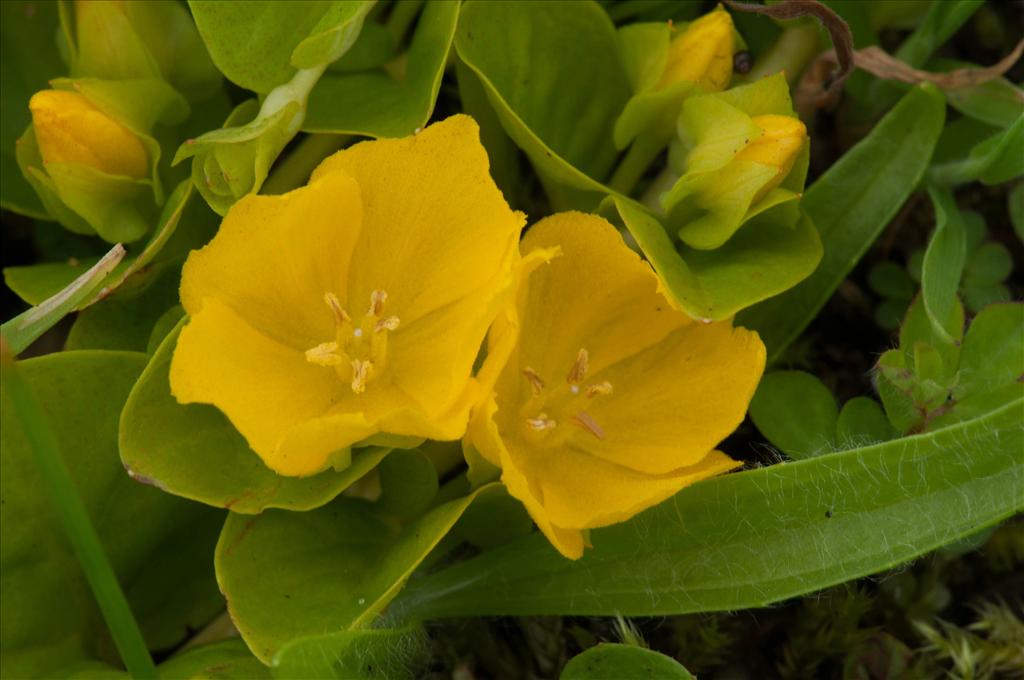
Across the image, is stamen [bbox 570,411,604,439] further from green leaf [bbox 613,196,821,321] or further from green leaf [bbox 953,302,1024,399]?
green leaf [bbox 953,302,1024,399]

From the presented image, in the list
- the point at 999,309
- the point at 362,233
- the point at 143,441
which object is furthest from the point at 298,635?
the point at 999,309

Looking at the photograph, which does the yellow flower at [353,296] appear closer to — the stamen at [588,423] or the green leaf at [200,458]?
the green leaf at [200,458]

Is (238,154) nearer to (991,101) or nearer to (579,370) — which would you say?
(579,370)

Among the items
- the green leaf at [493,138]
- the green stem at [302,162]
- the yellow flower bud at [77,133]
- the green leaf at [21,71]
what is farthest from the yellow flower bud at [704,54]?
the green leaf at [21,71]

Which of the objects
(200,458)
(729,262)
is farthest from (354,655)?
(729,262)

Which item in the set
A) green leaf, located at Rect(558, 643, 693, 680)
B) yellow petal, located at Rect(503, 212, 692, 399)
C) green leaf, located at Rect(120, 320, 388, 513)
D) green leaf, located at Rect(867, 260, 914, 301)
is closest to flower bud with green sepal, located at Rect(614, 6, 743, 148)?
yellow petal, located at Rect(503, 212, 692, 399)
